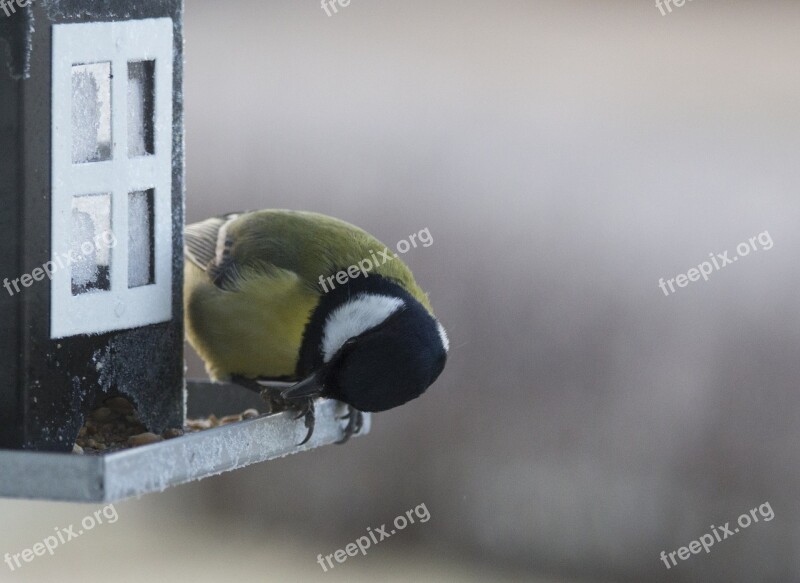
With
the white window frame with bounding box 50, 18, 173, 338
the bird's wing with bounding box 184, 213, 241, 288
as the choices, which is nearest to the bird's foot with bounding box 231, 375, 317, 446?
the bird's wing with bounding box 184, 213, 241, 288

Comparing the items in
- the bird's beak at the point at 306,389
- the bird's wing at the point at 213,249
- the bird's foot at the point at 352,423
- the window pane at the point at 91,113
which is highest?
the window pane at the point at 91,113

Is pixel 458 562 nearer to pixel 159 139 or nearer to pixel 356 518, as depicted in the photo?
pixel 356 518

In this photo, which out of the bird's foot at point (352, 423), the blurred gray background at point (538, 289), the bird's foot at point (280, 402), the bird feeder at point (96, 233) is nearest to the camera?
the bird feeder at point (96, 233)

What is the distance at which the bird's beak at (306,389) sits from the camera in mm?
3420

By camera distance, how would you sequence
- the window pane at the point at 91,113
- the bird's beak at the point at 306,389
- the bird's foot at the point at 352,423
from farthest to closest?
the bird's foot at the point at 352,423, the bird's beak at the point at 306,389, the window pane at the point at 91,113

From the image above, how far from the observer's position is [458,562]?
276 inches

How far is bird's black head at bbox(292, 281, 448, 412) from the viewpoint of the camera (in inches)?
137

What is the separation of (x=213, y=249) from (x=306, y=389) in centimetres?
88

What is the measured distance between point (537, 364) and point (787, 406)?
117 centimetres

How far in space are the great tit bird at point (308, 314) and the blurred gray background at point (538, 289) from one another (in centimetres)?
247

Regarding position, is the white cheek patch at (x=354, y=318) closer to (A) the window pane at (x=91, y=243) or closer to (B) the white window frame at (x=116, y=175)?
(B) the white window frame at (x=116, y=175)

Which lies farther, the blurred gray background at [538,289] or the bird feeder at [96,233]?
the blurred gray background at [538,289]

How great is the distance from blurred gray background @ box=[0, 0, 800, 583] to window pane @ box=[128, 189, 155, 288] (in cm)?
309

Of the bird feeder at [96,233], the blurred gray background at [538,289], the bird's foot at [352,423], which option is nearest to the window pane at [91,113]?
the bird feeder at [96,233]
